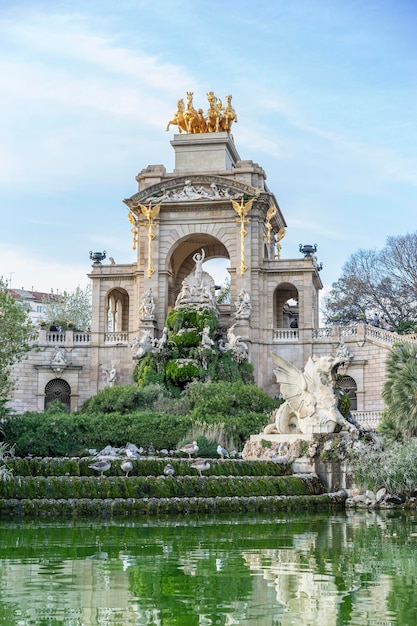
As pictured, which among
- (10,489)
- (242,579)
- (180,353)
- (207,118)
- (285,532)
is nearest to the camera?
(242,579)

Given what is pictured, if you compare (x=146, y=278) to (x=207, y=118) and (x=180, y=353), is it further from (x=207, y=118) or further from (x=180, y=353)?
(x=207, y=118)

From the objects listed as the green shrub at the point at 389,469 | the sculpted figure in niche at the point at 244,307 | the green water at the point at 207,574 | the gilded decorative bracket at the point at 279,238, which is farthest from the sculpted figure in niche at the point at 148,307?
the green water at the point at 207,574

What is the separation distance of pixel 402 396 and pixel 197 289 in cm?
1727

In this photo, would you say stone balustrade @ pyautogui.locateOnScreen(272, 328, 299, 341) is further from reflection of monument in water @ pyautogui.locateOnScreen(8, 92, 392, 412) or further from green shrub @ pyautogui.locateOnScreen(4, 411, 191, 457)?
green shrub @ pyautogui.locateOnScreen(4, 411, 191, 457)

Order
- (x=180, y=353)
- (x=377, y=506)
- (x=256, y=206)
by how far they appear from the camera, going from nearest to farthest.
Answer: (x=377, y=506) < (x=180, y=353) < (x=256, y=206)

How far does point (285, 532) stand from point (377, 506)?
692cm

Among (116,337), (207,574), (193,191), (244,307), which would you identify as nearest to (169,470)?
(207,574)

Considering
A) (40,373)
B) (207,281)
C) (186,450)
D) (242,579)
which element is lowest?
(242,579)

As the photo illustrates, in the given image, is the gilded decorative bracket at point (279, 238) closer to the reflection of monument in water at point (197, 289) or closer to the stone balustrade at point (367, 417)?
the reflection of monument in water at point (197, 289)

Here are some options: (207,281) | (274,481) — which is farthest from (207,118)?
(274,481)

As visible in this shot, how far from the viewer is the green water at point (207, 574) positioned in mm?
9383

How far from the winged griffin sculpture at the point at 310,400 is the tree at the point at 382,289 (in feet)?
85.5

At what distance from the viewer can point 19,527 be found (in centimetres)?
1808

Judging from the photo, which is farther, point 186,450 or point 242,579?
point 186,450
